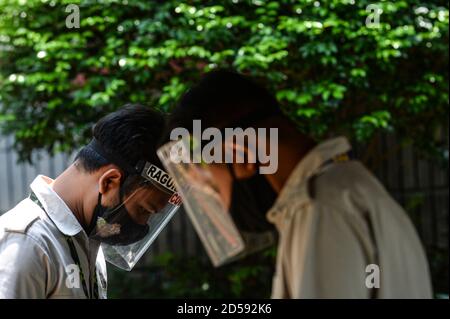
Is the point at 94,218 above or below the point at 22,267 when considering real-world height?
above

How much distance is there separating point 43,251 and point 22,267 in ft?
0.27

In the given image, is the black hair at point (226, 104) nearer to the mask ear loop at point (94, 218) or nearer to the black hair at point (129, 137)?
the black hair at point (129, 137)

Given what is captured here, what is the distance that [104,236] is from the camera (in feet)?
6.75

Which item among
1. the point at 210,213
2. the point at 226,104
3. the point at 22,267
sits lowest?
the point at 22,267

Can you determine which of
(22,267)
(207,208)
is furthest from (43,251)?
(207,208)

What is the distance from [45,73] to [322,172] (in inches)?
148

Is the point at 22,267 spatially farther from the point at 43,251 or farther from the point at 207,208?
the point at 207,208

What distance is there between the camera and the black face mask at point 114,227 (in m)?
2.01

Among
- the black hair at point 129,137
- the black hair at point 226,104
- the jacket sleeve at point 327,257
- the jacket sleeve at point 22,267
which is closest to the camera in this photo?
the jacket sleeve at point 327,257

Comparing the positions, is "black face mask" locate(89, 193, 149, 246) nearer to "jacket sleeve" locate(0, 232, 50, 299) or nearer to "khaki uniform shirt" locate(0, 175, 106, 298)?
"khaki uniform shirt" locate(0, 175, 106, 298)

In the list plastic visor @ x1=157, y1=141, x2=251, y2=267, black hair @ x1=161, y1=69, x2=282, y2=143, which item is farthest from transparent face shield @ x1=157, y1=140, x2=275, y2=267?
black hair @ x1=161, y1=69, x2=282, y2=143

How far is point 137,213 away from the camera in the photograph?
6.64ft

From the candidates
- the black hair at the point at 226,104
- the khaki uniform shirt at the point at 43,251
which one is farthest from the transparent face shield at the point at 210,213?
the khaki uniform shirt at the point at 43,251
